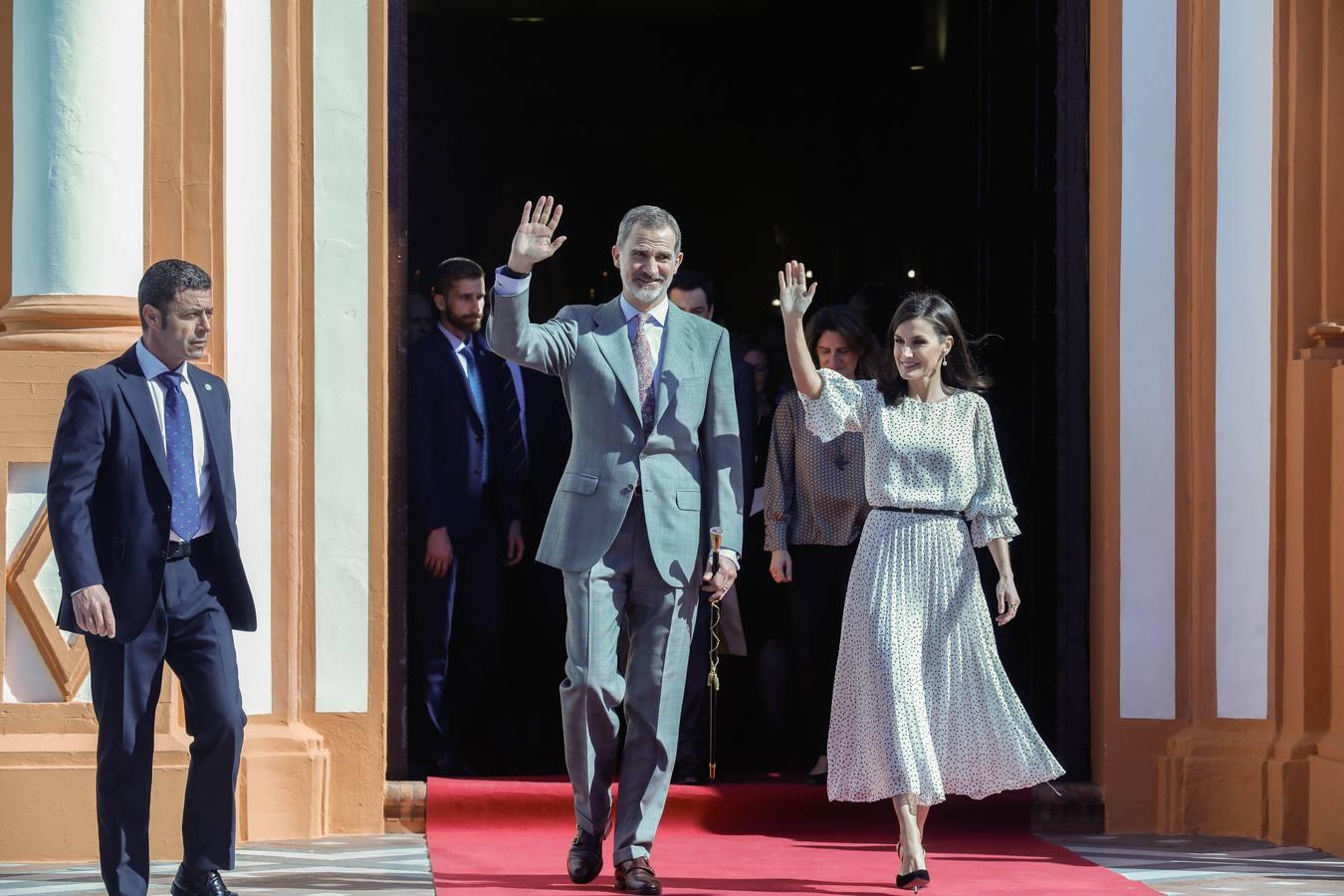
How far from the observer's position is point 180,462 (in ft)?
17.9

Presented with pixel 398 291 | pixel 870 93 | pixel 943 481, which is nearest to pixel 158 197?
pixel 398 291

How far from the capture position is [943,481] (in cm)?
615

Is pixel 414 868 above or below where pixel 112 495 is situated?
below

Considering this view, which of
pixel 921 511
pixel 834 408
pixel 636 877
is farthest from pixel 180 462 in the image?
pixel 921 511

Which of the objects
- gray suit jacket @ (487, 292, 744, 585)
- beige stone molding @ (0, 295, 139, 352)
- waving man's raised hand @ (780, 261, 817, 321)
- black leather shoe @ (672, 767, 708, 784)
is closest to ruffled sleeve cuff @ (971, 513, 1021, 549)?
gray suit jacket @ (487, 292, 744, 585)

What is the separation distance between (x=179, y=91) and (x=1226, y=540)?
377 cm

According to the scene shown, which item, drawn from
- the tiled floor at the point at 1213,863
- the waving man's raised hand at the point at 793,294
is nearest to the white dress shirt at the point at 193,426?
the waving man's raised hand at the point at 793,294

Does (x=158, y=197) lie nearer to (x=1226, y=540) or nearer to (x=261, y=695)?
(x=261, y=695)

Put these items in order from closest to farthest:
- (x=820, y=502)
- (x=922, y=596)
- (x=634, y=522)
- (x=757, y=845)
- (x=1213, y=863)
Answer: (x=634, y=522), (x=922, y=596), (x=1213, y=863), (x=757, y=845), (x=820, y=502)

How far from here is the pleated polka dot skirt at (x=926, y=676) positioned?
6020 millimetres

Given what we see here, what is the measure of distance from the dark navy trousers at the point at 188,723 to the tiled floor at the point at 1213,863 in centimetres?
263

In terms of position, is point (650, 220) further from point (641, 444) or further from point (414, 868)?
point (414, 868)

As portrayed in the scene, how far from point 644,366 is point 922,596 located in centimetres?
104

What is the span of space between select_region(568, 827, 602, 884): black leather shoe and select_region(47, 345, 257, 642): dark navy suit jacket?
140cm
